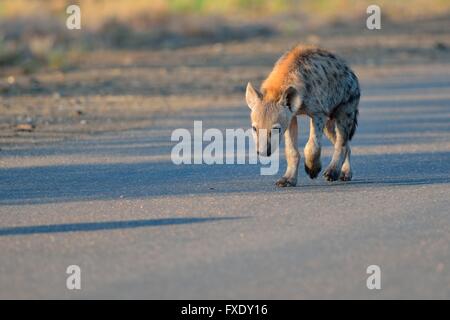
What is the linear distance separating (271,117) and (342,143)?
A: 4.67 feet

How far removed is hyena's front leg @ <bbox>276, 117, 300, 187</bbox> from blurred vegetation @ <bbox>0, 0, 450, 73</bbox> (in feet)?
56.0

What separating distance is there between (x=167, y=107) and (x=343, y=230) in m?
11.8

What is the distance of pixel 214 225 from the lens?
34.5 ft

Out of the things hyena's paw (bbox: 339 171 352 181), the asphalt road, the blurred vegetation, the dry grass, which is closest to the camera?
the asphalt road

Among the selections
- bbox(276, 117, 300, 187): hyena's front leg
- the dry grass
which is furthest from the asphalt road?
the dry grass

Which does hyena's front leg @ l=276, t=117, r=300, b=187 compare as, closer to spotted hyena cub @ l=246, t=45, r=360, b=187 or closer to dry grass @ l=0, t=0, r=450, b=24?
spotted hyena cub @ l=246, t=45, r=360, b=187

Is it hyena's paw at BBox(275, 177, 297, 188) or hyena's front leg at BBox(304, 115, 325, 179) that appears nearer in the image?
hyena's front leg at BBox(304, 115, 325, 179)

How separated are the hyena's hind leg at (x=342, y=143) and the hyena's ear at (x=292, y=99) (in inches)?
45.8

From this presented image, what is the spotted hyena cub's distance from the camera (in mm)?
12023

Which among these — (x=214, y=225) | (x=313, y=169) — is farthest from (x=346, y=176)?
(x=214, y=225)

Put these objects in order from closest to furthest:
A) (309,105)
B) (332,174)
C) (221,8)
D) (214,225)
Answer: (214,225), (309,105), (332,174), (221,8)

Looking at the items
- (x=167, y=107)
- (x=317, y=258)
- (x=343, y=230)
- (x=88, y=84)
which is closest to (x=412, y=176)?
(x=343, y=230)

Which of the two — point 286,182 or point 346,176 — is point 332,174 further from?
point 286,182

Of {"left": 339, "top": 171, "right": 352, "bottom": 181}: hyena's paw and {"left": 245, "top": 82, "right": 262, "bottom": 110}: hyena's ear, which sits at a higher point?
{"left": 245, "top": 82, "right": 262, "bottom": 110}: hyena's ear
